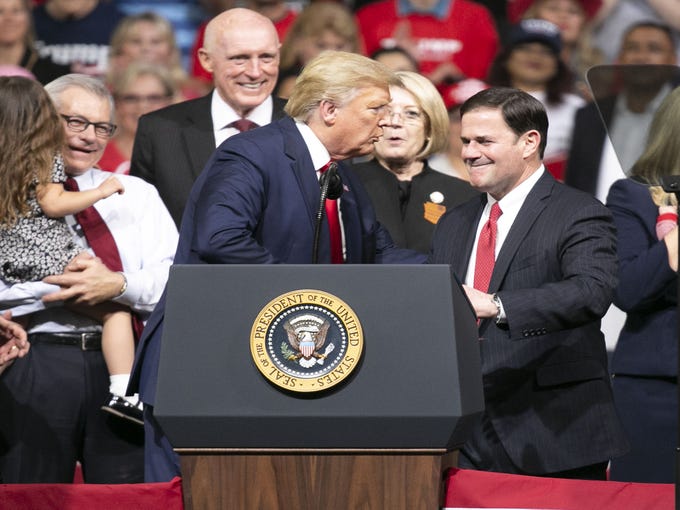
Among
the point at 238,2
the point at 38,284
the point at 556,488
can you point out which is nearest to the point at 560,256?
the point at 556,488

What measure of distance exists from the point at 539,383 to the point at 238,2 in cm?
408

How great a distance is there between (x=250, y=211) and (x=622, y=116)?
90 centimetres

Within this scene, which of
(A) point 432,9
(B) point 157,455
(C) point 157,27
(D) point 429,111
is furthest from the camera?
(A) point 432,9

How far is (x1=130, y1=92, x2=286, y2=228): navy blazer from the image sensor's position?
434 cm

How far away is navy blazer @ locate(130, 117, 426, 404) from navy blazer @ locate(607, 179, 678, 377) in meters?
0.98

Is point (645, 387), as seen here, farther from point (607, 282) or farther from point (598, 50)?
point (598, 50)

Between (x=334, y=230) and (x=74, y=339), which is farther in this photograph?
(x=74, y=339)

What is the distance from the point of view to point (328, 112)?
131 inches

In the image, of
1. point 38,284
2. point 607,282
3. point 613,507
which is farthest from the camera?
point 38,284

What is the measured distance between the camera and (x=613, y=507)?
2.89 metres

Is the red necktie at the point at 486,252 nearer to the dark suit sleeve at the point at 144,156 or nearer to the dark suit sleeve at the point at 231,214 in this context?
the dark suit sleeve at the point at 231,214

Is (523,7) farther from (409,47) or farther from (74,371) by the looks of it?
(74,371)

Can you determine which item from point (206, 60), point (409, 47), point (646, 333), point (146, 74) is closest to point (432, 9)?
point (409, 47)

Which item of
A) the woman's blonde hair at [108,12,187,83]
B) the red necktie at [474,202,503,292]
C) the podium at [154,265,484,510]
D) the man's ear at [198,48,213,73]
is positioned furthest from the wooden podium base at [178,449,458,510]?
the woman's blonde hair at [108,12,187,83]
